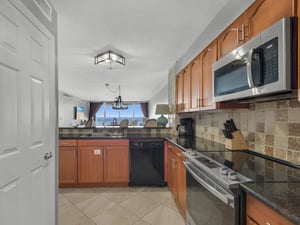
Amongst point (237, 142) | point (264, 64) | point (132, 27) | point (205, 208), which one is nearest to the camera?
point (264, 64)

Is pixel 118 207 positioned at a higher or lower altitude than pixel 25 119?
lower

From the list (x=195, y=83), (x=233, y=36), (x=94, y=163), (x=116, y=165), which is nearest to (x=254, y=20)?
(x=233, y=36)

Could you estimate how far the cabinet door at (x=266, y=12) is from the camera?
109 centimetres

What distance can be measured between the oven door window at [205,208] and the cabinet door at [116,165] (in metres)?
1.82

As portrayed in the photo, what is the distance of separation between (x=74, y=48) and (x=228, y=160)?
8.40ft

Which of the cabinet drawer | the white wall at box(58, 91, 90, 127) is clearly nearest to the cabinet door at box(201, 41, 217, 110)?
the cabinet drawer

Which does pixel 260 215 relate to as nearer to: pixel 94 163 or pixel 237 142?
pixel 237 142

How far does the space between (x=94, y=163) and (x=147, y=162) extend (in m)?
0.91

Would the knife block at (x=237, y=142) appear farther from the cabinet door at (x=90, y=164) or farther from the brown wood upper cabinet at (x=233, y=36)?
the cabinet door at (x=90, y=164)

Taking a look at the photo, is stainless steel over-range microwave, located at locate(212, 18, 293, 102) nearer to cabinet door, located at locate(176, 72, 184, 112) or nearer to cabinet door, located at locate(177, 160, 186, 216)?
cabinet door, located at locate(177, 160, 186, 216)

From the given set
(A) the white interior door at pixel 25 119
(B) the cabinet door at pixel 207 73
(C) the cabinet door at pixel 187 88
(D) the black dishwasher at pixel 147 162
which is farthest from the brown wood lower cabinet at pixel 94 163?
(B) the cabinet door at pixel 207 73

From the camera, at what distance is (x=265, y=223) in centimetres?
89

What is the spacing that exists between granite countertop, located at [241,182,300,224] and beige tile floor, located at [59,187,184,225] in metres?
1.66

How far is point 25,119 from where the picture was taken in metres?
1.47
